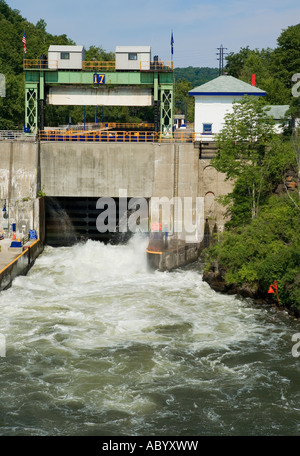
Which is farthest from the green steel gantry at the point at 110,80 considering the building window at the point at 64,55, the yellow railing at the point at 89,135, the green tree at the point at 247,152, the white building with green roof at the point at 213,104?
the green tree at the point at 247,152

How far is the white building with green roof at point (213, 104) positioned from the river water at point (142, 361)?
13.7 m

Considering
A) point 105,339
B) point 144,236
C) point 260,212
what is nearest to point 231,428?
point 105,339

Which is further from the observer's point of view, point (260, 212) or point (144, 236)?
point (144, 236)

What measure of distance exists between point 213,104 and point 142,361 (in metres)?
25.3

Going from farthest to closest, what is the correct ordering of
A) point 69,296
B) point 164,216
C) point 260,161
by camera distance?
point 164,216 < point 260,161 < point 69,296

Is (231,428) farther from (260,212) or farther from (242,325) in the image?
(260,212)

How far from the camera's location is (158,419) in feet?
59.6

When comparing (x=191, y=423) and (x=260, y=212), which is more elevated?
(x=260, y=212)

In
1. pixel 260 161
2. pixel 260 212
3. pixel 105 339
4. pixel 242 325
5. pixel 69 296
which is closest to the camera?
pixel 105 339

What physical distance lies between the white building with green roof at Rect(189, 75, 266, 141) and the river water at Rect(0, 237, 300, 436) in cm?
1374

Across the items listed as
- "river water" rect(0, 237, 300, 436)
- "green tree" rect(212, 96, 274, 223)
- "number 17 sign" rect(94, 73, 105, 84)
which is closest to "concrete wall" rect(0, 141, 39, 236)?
"number 17 sign" rect(94, 73, 105, 84)

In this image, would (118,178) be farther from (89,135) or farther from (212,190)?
(212,190)

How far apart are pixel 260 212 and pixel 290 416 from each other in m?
18.3

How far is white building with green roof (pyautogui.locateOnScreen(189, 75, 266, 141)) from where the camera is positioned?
42.6 meters
